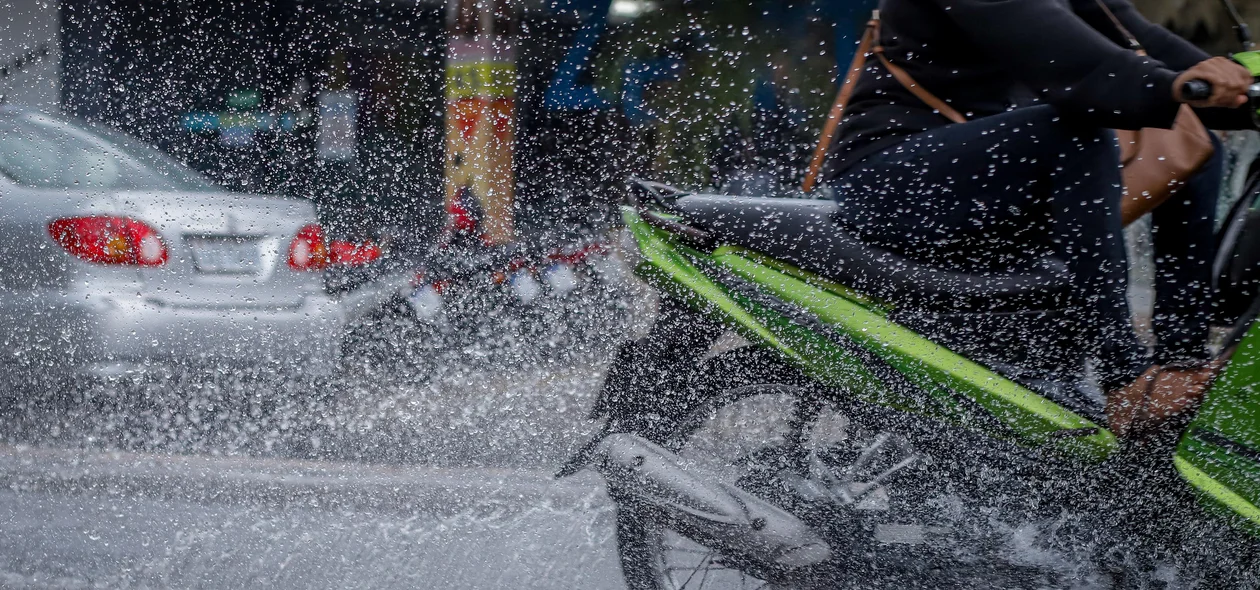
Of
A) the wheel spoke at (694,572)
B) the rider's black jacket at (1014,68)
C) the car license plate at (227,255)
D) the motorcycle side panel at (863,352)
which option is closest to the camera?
the rider's black jacket at (1014,68)

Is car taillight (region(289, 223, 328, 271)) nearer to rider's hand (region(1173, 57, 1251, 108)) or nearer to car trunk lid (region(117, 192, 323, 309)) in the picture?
car trunk lid (region(117, 192, 323, 309))

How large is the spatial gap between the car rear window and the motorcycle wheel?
2.51 meters

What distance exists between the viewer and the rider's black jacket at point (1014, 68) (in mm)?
2082

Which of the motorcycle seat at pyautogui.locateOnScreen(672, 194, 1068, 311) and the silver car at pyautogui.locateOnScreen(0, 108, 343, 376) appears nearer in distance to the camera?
the motorcycle seat at pyautogui.locateOnScreen(672, 194, 1068, 311)

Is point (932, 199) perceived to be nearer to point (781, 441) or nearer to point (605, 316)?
point (781, 441)

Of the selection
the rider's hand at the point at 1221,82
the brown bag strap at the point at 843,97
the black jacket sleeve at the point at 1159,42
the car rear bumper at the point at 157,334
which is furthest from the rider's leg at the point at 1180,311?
the car rear bumper at the point at 157,334

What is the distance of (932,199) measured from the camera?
2.30 m

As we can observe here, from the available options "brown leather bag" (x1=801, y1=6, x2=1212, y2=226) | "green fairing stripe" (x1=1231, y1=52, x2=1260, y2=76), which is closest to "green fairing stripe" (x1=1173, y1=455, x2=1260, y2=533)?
"brown leather bag" (x1=801, y1=6, x2=1212, y2=226)

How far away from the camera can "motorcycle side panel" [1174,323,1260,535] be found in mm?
1961

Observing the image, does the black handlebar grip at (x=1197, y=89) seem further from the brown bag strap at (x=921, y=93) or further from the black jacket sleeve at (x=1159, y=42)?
the brown bag strap at (x=921, y=93)

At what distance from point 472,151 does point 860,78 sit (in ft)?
18.1

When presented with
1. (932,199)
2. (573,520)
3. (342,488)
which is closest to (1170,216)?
(932,199)

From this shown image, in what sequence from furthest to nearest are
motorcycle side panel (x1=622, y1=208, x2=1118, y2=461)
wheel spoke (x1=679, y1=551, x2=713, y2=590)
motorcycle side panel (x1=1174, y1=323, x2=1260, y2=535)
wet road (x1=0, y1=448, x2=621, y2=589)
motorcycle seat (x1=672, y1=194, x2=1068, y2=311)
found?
wet road (x1=0, y1=448, x2=621, y2=589)
wheel spoke (x1=679, y1=551, x2=713, y2=590)
motorcycle seat (x1=672, y1=194, x2=1068, y2=311)
motorcycle side panel (x1=622, y1=208, x2=1118, y2=461)
motorcycle side panel (x1=1174, y1=323, x2=1260, y2=535)

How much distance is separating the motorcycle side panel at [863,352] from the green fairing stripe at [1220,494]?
0.39 feet
